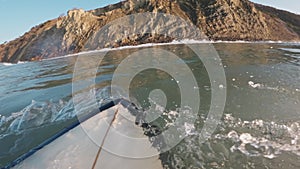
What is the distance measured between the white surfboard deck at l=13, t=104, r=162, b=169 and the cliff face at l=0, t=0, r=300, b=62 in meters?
32.6

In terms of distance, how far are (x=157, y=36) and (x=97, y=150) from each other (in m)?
35.2

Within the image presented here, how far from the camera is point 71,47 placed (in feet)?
138

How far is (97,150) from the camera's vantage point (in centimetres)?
329

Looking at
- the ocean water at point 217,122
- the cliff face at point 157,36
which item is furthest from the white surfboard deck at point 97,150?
the cliff face at point 157,36

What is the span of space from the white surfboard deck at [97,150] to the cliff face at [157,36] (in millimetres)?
32617

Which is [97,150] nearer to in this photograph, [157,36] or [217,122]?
[217,122]

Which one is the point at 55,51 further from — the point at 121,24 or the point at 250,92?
the point at 250,92

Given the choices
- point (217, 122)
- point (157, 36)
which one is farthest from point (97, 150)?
point (157, 36)

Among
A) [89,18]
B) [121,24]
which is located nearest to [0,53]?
[89,18]

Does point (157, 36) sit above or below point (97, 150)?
above

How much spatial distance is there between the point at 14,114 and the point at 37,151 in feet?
11.9

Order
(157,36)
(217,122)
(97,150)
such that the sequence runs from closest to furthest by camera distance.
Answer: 1. (97,150)
2. (217,122)
3. (157,36)

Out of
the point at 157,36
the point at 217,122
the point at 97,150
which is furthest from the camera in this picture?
the point at 157,36

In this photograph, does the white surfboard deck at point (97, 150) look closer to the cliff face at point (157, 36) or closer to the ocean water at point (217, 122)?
the ocean water at point (217, 122)
